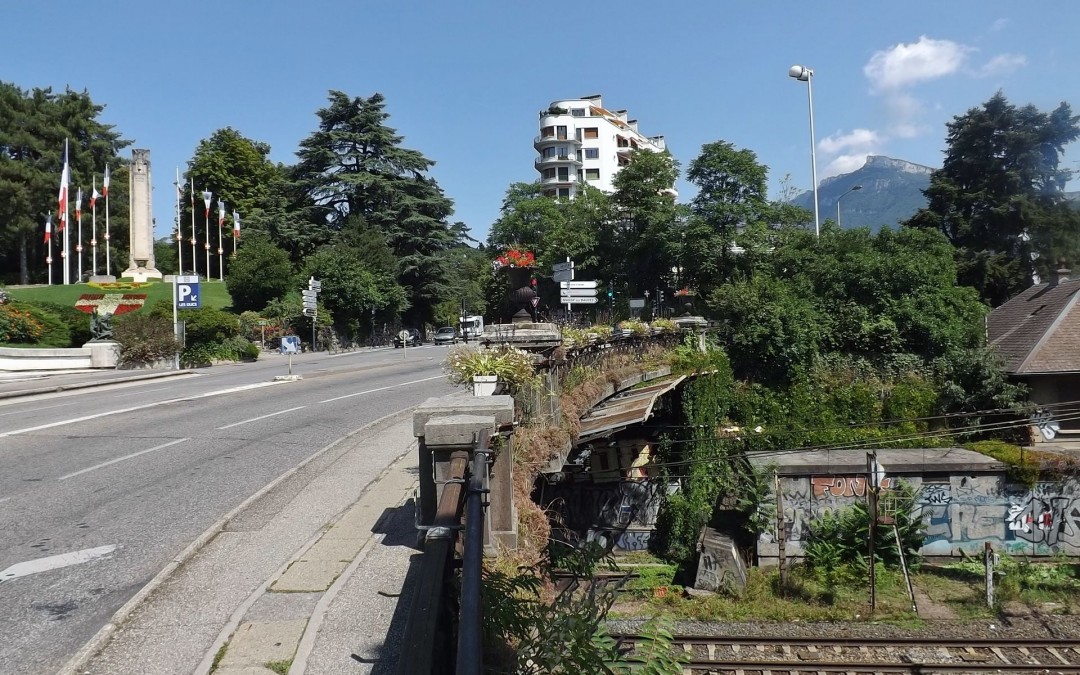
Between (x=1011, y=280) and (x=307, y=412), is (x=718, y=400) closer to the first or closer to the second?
(x=307, y=412)

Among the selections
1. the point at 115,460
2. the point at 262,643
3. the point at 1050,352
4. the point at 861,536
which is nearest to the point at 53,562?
the point at 262,643

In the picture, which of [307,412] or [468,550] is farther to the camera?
[307,412]

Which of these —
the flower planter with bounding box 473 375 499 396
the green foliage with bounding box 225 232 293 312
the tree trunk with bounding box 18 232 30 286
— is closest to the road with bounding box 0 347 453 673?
the flower planter with bounding box 473 375 499 396

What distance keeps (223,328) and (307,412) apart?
20.9m

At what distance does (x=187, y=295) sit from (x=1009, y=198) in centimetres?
4195

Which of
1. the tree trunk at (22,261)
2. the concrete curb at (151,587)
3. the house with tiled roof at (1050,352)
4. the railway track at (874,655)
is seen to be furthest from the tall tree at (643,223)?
the tree trunk at (22,261)

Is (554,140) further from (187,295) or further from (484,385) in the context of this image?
(484,385)

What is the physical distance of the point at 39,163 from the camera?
201 feet

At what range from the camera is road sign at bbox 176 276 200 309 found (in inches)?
1352

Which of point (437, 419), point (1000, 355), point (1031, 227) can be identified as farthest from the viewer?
point (1031, 227)

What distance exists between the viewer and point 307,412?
19359 mm

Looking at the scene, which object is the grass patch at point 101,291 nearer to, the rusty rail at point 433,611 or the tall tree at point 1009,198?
the tall tree at point 1009,198

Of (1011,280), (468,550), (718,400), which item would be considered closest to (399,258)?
(718,400)

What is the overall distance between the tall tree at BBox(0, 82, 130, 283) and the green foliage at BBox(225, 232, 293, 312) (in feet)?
68.9
